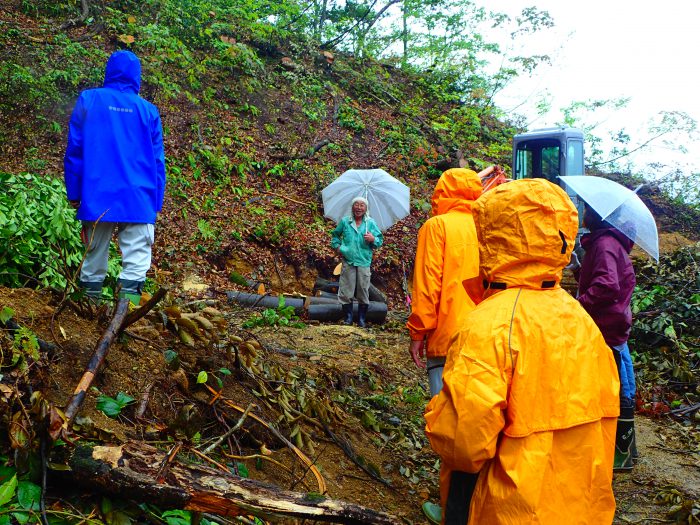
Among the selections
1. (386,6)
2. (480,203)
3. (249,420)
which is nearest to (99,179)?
(249,420)

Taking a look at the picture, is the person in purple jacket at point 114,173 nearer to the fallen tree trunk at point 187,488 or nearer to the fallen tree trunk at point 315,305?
the fallen tree trunk at point 187,488

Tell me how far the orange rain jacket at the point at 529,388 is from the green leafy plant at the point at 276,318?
5533 mm

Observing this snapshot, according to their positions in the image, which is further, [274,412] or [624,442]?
[624,442]

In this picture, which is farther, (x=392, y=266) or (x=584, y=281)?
(x=392, y=266)

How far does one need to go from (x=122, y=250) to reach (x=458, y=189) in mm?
2819

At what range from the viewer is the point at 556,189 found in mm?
2311

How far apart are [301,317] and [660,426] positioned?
17.7ft

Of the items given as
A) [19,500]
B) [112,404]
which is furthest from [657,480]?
[19,500]

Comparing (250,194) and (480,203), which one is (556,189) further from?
(250,194)

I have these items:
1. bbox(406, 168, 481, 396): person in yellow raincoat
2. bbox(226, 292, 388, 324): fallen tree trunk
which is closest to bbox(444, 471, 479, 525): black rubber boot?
bbox(406, 168, 481, 396): person in yellow raincoat

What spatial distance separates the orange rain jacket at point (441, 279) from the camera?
147 inches

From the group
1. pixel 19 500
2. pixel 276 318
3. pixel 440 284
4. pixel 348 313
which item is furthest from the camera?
pixel 348 313

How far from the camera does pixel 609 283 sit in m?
4.33

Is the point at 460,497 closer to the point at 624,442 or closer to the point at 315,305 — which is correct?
the point at 624,442
